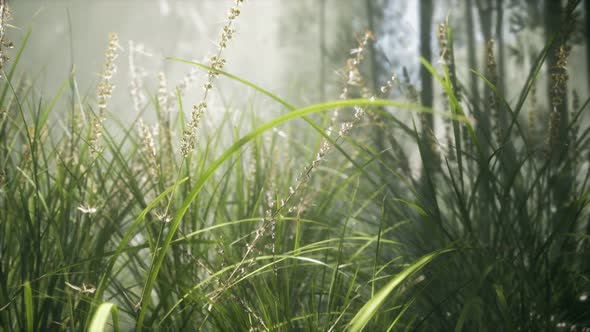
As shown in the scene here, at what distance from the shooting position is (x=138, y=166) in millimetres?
1231

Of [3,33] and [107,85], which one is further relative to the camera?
[107,85]

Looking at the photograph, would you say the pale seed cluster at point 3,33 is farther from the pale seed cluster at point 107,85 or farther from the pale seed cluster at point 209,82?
the pale seed cluster at point 209,82

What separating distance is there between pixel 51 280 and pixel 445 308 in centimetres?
71

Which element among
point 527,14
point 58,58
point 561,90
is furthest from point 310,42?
point 561,90

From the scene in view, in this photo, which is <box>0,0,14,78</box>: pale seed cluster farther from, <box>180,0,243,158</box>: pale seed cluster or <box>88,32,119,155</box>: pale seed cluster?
<box>180,0,243,158</box>: pale seed cluster

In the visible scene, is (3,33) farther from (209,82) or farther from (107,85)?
(209,82)

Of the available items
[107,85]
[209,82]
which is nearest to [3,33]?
[107,85]

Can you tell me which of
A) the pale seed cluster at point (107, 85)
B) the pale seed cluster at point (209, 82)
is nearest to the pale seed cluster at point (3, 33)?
the pale seed cluster at point (107, 85)

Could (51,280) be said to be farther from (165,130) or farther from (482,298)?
(482,298)

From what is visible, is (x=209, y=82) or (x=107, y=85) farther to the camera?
(x=107, y=85)

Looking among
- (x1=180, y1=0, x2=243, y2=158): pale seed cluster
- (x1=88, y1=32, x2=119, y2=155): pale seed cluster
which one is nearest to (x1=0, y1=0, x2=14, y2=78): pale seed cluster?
(x1=88, y1=32, x2=119, y2=155): pale seed cluster

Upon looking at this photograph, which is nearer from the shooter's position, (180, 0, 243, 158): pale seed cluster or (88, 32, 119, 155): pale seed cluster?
(180, 0, 243, 158): pale seed cluster

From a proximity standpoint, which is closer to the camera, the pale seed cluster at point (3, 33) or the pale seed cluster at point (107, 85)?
the pale seed cluster at point (3, 33)

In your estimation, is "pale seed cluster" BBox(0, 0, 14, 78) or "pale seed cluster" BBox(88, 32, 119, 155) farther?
"pale seed cluster" BBox(88, 32, 119, 155)
